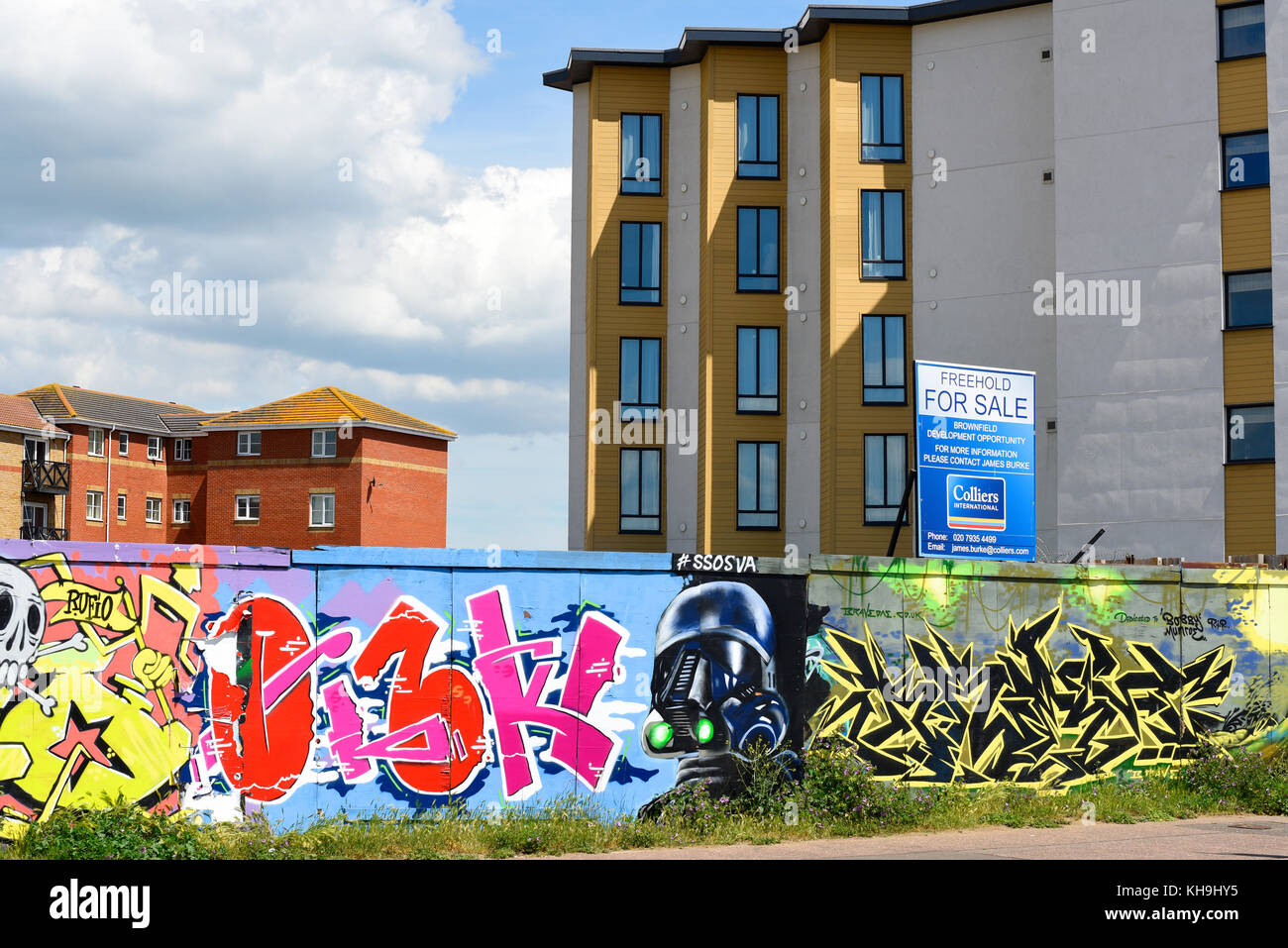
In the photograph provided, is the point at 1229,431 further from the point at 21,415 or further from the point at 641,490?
the point at 21,415

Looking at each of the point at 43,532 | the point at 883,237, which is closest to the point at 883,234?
the point at 883,237

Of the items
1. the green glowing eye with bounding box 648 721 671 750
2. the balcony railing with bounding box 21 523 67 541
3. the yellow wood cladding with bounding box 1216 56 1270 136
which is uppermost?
the yellow wood cladding with bounding box 1216 56 1270 136

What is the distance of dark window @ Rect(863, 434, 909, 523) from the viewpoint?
119 ft

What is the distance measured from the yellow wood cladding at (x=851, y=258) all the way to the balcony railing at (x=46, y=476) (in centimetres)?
5110

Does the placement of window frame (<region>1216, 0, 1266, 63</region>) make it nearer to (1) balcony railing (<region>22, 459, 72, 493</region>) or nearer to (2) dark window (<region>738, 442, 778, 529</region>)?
(2) dark window (<region>738, 442, 778, 529</region>)

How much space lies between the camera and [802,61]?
128 ft

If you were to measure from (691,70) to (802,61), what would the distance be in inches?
141

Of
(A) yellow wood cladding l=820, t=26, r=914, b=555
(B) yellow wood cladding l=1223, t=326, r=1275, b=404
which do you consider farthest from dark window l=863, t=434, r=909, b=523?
(B) yellow wood cladding l=1223, t=326, r=1275, b=404

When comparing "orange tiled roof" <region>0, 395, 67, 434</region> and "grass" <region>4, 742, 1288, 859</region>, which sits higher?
"orange tiled roof" <region>0, 395, 67, 434</region>

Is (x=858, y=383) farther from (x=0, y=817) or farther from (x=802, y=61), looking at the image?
(x=0, y=817)

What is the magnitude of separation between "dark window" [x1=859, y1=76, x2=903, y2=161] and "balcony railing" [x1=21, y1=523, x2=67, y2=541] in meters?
50.6

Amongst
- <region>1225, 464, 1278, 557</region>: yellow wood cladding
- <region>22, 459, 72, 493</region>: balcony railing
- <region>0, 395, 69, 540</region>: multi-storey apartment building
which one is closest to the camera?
<region>1225, 464, 1278, 557</region>: yellow wood cladding

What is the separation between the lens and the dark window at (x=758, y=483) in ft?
126

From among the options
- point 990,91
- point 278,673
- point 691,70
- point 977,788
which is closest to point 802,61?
point 691,70
